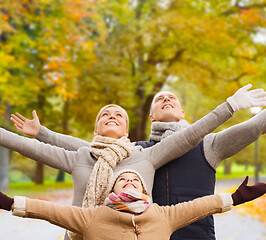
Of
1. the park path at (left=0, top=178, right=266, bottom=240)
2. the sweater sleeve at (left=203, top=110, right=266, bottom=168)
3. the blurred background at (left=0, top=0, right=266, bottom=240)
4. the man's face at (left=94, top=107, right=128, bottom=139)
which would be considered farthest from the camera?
the blurred background at (left=0, top=0, right=266, bottom=240)

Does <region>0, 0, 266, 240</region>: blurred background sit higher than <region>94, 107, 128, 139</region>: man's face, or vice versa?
<region>0, 0, 266, 240</region>: blurred background

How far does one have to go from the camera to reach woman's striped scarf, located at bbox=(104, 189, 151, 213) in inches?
87.4

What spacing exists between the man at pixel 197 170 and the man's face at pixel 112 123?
0.29 metres

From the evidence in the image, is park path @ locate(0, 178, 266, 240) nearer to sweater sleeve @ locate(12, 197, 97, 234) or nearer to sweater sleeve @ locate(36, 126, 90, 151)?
sweater sleeve @ locate(36, 126, 90, 151)

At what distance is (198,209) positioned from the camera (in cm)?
230

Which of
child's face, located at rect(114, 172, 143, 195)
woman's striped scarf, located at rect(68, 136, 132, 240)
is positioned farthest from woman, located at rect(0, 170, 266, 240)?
woman's striped scarf, located at rect(68, 136, 132, 240)

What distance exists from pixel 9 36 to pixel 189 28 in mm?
5055

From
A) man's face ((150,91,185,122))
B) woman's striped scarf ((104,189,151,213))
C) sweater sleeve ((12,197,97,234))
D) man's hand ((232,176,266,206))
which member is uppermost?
man's face ((150,91,185,122))

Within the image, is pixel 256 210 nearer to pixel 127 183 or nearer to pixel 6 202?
pixel 127 183

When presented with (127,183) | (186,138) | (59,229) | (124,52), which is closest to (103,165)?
(127,183)

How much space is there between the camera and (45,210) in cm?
224

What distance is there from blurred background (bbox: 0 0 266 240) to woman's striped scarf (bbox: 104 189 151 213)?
8033mm

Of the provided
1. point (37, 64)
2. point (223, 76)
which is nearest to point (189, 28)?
point (223, 76)

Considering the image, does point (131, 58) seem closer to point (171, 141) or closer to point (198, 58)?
point (198, 58)
